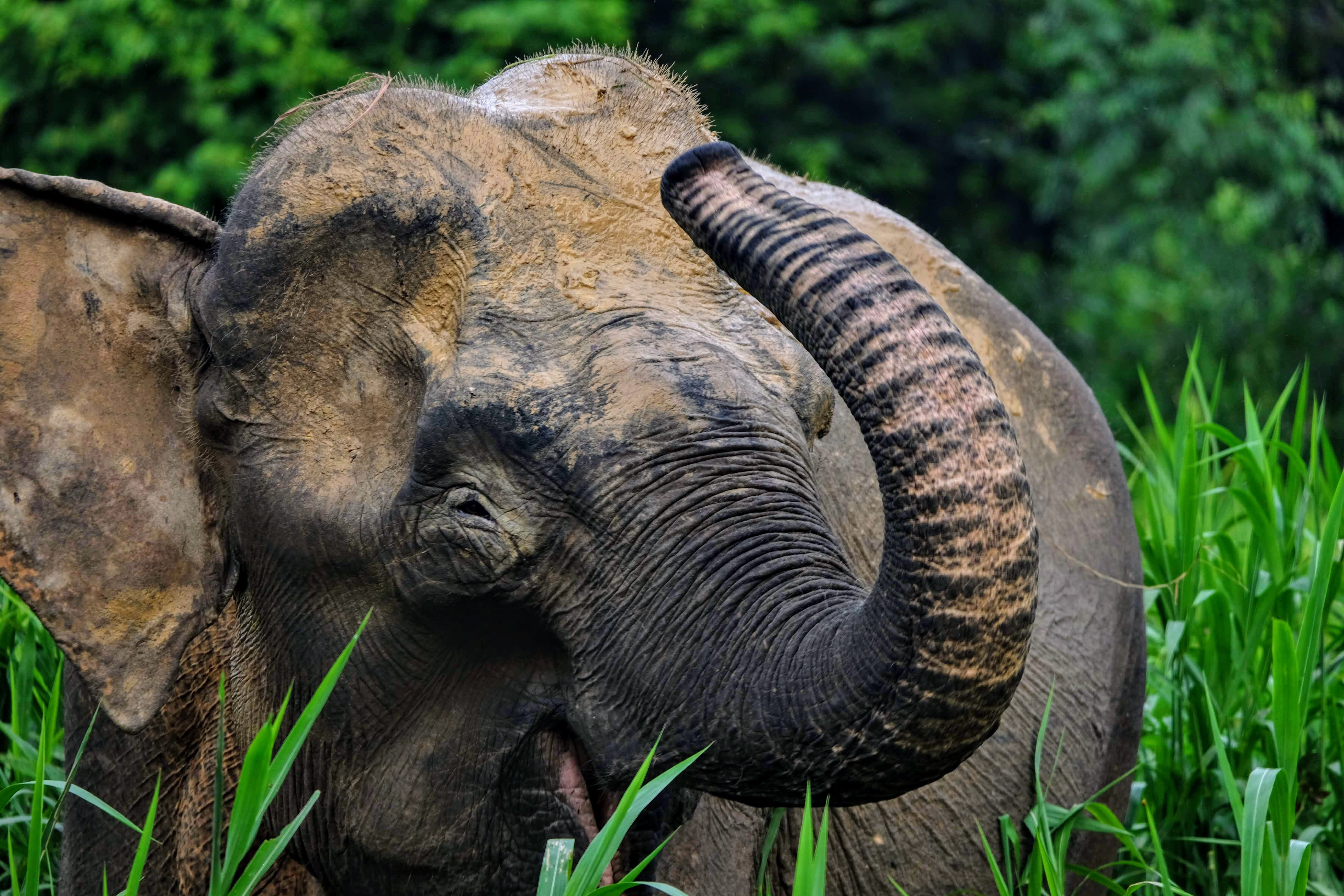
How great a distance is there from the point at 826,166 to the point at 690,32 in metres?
1.06

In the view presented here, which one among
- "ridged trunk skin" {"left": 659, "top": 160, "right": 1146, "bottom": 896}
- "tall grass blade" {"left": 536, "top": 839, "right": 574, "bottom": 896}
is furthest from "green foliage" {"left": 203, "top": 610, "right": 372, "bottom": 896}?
"ridged trunk skin" {"left": 659, "top": 160, "right": 1146, "bottom": 896}

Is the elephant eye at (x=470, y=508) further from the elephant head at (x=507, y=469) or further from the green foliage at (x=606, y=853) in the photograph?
the green foliage at (x=606, y=853)

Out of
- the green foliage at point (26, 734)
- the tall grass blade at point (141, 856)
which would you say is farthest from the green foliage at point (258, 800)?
the green foliage at point (26, 734)

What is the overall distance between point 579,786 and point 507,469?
1.26ft

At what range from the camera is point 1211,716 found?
105 inches

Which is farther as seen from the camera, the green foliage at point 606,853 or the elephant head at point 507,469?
the green foliage at point 606,853

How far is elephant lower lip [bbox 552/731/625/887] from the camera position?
188cm

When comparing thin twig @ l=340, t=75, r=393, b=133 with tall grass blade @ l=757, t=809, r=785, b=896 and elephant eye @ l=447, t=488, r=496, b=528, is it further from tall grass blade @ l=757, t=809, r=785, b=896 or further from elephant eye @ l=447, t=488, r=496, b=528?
tall grass blade @ l=757, t=809, r=785, b=896

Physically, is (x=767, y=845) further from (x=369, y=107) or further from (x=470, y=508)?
(x=369, y=107)

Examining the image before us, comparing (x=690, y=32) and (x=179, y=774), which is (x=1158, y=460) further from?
(x=690, y=32)

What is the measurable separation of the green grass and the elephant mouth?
→ 0.08 m

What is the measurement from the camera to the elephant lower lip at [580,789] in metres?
1.88

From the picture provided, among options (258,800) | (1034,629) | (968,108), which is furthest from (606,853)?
(968,108)

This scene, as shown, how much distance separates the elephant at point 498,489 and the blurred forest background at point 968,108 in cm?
529
